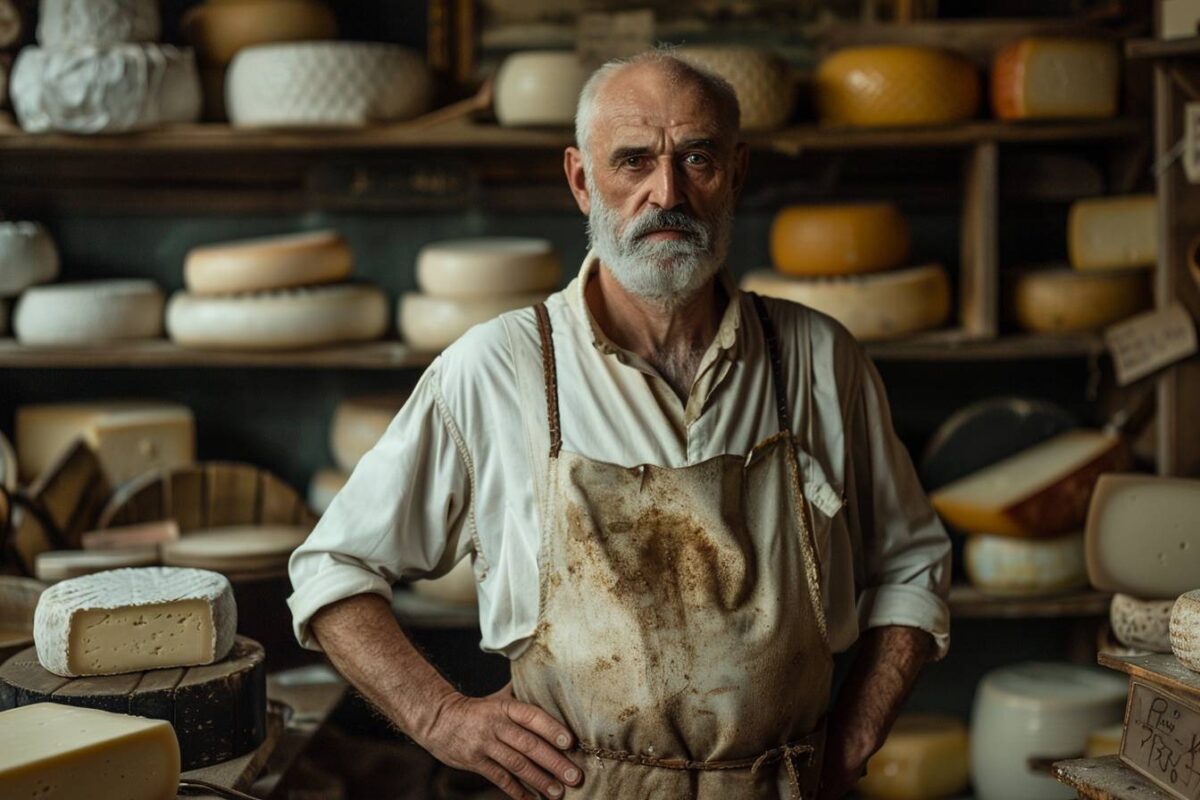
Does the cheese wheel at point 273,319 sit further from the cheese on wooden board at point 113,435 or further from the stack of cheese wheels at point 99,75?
the stack of cheese wheels at point 99,75

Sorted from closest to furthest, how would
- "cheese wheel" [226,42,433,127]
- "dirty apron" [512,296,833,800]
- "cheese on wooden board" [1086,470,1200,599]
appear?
1. "dirty apron" [512,296,833,800]
2. "cheese on wooden board" [1086,470,1200,599]
3. "cheese wheel" [226,42,433,127]

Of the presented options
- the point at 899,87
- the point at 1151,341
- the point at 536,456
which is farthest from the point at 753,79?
the point at 536,456

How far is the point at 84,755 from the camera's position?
1.35 meters

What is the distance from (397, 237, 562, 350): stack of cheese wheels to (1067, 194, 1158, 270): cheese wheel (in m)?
1.09

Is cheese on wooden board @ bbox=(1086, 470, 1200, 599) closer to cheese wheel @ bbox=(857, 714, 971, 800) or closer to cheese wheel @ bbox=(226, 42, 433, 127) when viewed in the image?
cheese wheel @ bbox=(857, 714, 971, 800)

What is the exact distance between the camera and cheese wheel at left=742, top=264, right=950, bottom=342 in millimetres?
2674

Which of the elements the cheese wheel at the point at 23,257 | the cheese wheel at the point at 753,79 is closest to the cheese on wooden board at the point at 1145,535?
the cheese wheel at the point at 753,79

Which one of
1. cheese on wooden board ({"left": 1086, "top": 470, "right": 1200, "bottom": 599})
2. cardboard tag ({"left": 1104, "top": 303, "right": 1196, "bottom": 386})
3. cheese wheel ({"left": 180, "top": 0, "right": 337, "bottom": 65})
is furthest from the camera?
cheese wheel ({"left": 180, "top": 0, "right": 337, "bottom": 65})

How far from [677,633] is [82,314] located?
1770 millimetres

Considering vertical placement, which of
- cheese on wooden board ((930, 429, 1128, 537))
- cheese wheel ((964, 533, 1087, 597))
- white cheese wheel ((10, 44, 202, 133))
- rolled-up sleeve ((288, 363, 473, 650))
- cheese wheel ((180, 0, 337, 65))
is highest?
cheese wheel ((180, 0, 337, 65))

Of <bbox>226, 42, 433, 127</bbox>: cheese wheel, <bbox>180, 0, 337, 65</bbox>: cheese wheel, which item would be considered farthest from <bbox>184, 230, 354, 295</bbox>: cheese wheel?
<bbox>180, 0, 337, 65</bbox>: cheese wheel

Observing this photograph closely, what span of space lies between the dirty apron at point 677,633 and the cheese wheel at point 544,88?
46.6 inches

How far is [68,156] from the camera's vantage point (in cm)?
296

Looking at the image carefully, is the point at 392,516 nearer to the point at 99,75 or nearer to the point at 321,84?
the point at 321,84
